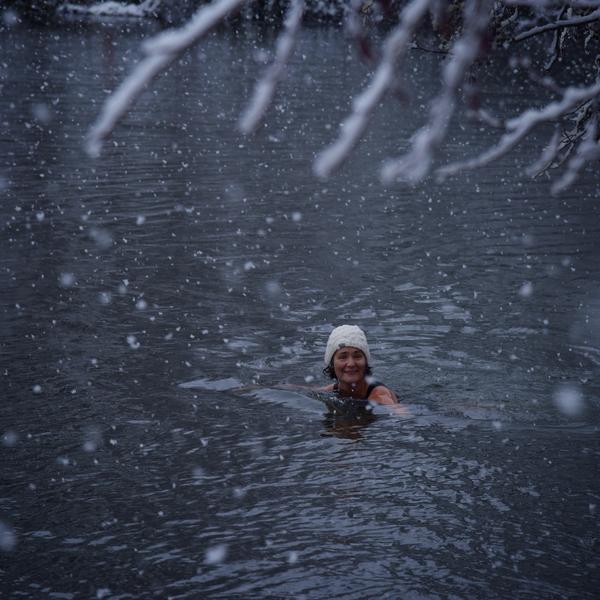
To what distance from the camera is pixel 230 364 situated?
11195mm

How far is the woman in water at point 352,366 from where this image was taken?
9.80 metres

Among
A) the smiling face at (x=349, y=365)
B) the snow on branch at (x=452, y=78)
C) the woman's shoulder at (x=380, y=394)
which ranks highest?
the smiling face at (x=349, y=365)

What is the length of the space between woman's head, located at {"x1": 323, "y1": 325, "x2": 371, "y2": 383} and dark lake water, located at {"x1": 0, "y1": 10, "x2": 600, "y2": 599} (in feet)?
1.45

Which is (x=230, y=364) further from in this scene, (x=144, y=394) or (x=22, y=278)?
(x=22, y=278)

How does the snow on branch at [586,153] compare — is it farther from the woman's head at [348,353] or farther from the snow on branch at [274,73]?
the woman's head at [348,353]

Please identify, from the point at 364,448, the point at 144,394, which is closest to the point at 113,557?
the point at 364,448

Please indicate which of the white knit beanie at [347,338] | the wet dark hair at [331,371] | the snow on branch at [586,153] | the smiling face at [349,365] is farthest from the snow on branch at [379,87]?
the wet dark hair at [331,371]

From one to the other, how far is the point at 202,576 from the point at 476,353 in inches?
225

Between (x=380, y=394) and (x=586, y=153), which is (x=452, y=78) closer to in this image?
(x=586, y=153)

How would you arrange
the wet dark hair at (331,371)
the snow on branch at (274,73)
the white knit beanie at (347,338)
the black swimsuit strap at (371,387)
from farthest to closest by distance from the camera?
the wet dark hair at (331,371) → the black swimsuit strap at (371,387) → the white knit beanie at (347,338) → the snow on branch at (274,73)

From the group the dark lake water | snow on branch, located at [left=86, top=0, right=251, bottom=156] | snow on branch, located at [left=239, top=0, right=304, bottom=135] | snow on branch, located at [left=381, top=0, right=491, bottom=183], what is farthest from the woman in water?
snow on branch, located at [left=86, top=0, right=251, bottom=156]

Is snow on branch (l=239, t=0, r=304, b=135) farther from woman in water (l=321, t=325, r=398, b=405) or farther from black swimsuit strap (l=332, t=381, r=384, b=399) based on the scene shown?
black swimsuit strap (l=332, t=381, r=384, b=399)

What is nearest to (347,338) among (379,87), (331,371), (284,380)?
(331,371)

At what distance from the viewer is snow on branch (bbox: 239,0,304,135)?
6.76ft
